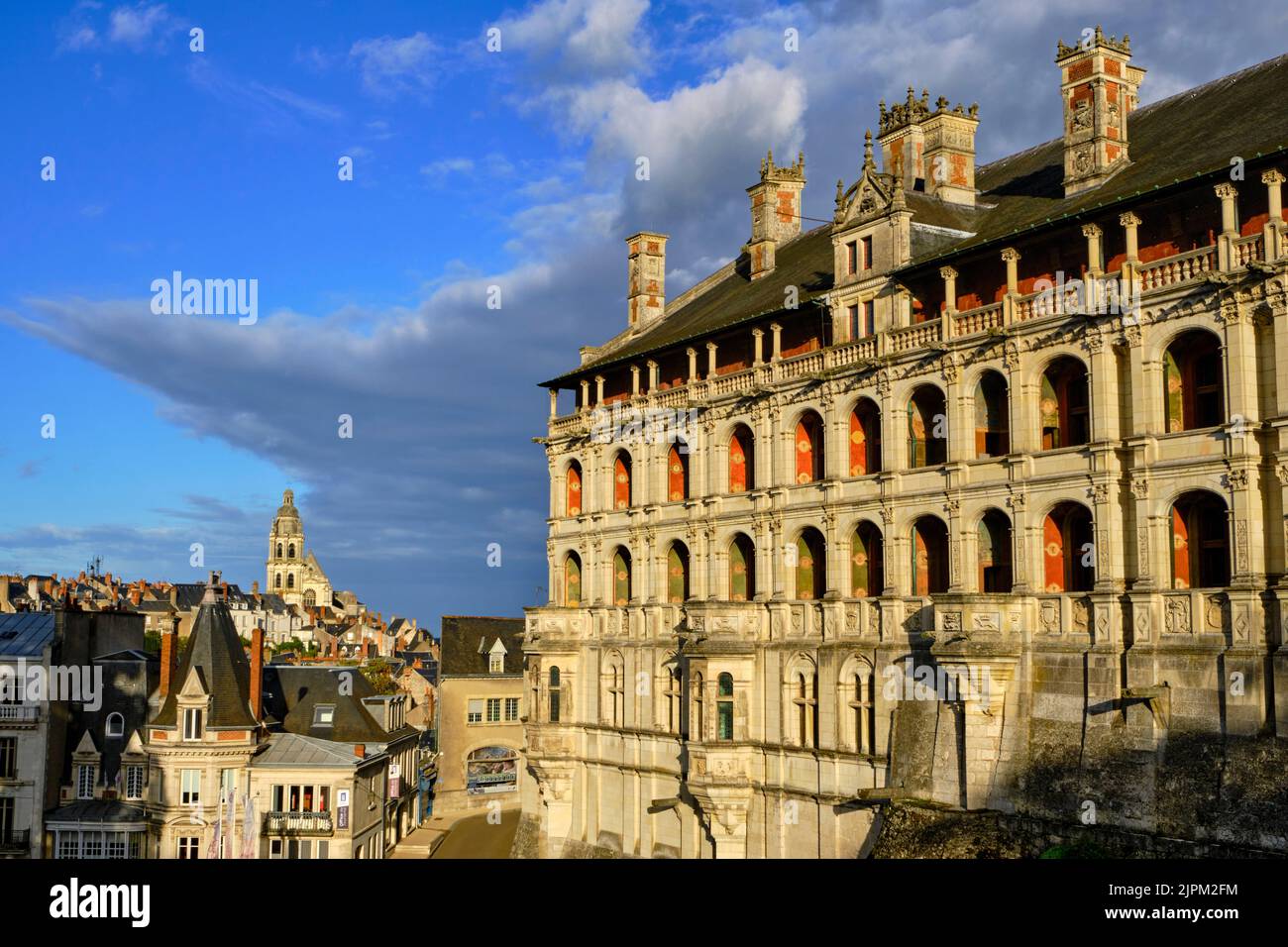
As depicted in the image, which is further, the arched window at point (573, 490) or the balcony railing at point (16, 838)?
the balcony railing at point (16, 838)

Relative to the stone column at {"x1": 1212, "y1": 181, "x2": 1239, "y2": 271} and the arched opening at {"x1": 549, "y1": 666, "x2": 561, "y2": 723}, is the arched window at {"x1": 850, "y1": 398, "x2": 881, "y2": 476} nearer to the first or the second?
the stone column at {"x1": 1212, "y1": 181, "x2": 1239, "y2": 271}

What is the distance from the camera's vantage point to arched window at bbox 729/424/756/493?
4997cm

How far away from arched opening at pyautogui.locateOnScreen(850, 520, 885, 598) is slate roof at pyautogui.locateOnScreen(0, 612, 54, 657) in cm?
4254

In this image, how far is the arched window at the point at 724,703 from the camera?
152 ft

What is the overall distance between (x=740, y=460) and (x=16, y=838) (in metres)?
38.6

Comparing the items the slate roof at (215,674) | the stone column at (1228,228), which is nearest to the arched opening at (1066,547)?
the stone column at (1228,228)

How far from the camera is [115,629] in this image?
69500 millimetres

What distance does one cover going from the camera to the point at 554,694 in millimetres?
57531

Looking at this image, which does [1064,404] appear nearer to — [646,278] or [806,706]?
[806,706]

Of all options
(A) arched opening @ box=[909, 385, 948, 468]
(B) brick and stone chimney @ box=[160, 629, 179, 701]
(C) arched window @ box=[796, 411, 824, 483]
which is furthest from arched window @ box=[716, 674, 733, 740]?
(B) brick and stone chimney @ box=[160, 629, 179, 701]

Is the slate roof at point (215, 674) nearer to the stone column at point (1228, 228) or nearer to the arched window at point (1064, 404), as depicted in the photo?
the arched window at point (1064, 404)

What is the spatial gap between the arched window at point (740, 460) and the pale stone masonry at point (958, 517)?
6.1 inches
